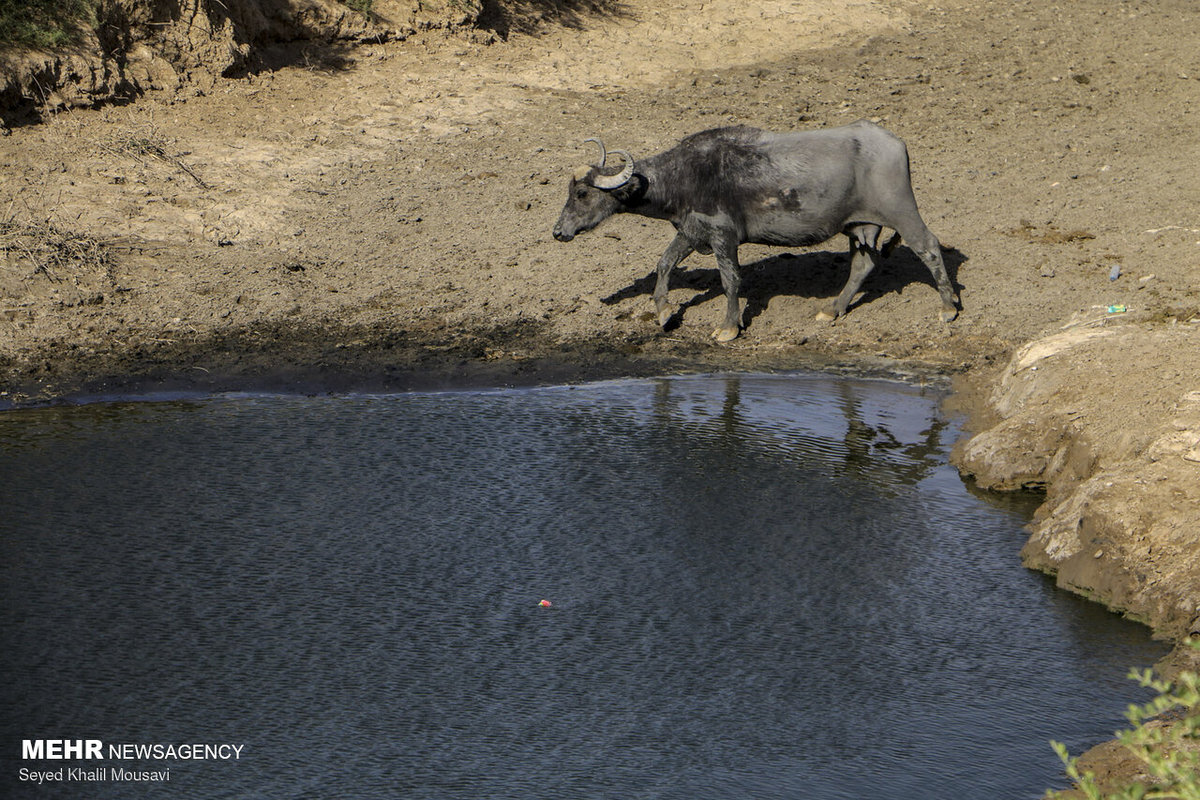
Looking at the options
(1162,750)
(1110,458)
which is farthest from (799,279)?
(1162,750)

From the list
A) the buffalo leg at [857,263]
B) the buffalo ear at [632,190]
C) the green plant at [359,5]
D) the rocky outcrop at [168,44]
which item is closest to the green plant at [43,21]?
the rocky outcrop at [168,44]

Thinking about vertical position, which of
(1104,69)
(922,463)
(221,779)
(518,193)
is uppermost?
(1104,69)

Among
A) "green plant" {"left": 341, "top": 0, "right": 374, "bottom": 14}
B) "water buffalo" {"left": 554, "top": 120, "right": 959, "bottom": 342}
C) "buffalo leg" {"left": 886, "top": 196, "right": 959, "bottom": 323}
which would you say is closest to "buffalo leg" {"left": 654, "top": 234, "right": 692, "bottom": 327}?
"water buffalo" {"left": 554, "top": 120, "right": 959, "bottom": 342}

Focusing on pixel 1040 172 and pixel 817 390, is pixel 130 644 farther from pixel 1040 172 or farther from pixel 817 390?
pixel 1040 172

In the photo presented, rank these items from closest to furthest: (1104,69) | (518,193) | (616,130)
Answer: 1. (518,193)
2. (616,130)
3. (1104,69)

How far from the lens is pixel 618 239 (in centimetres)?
1176

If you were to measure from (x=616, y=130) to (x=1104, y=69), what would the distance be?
601 cm

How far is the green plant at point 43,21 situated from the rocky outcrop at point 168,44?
0.29 feet

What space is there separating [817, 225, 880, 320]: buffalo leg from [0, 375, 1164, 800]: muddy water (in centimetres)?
191

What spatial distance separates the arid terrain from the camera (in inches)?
296

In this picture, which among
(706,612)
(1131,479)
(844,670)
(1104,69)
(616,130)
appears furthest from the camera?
(1104,69)

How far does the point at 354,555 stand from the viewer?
21.0 ft

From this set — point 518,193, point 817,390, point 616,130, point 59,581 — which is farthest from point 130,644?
point 616,130

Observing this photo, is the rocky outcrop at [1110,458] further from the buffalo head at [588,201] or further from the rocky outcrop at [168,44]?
the rocky outcrop at [168,44]
